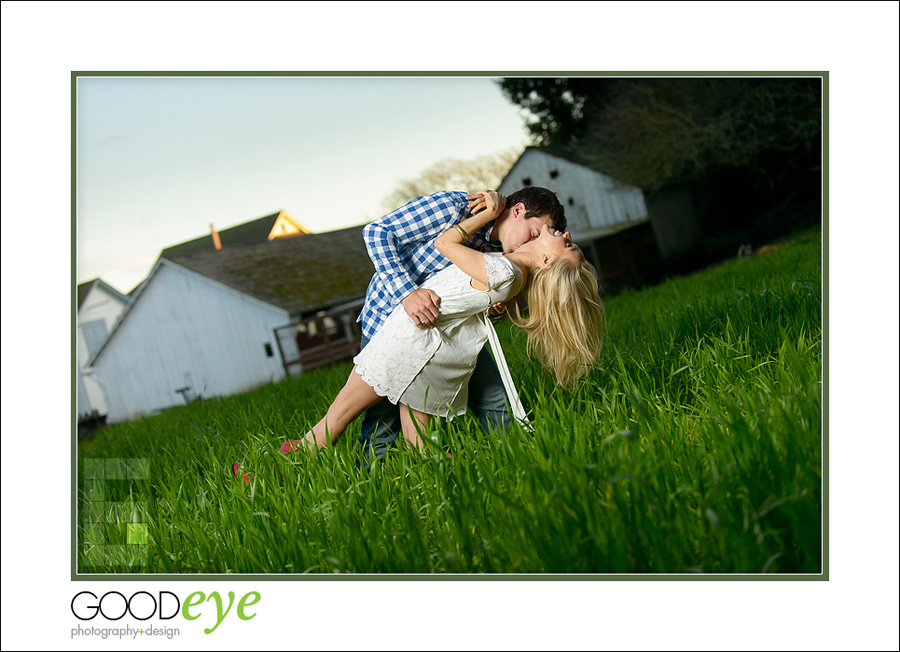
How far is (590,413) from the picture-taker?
2371 mm

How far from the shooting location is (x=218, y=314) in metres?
4.12

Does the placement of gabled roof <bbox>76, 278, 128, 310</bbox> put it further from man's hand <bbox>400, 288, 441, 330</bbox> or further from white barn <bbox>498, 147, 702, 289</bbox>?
white barn <bbox>498, 147, 702, 289</bbox>

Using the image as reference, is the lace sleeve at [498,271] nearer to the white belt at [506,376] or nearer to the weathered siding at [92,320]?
the white belt at [506,376]

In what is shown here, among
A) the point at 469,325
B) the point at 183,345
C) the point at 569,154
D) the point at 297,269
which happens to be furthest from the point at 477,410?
the point at 569,154

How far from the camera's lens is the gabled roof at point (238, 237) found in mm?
2979

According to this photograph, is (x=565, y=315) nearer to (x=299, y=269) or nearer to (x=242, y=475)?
(x=242, y=475)

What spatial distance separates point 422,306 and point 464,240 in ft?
1.12

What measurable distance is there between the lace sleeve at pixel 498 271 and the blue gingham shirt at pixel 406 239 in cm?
33

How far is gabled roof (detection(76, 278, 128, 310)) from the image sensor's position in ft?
7.74

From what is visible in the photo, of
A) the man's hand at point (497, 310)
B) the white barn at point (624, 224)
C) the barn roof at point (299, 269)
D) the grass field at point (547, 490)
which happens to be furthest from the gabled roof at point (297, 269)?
the white barn at point (624, 224)
